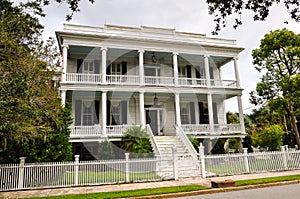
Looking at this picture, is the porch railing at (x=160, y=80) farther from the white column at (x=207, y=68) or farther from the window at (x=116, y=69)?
the white column at (x=207, y=68)

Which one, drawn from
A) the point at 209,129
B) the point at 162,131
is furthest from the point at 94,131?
the point at 209,129

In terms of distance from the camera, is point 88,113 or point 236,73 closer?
point 88,113

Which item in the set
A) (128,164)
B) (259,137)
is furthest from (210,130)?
(128,164)

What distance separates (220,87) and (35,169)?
13.5 m

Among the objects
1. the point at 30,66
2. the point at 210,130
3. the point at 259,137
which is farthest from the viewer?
the point at 259,137

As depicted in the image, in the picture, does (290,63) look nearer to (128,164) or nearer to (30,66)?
(128,164)

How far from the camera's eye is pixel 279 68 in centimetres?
1594

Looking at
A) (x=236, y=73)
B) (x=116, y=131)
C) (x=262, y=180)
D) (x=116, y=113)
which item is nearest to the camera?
(x=262, y=180)

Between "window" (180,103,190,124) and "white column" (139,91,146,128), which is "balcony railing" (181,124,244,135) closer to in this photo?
"window" (180,103,190,124)

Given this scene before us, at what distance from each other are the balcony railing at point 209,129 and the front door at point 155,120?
2.00 meters

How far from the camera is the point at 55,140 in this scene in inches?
408

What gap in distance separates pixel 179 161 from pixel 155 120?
6090 millimetres

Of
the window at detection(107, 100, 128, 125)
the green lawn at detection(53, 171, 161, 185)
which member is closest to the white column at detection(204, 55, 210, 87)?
the window at detection(107, 100, 128, 125)

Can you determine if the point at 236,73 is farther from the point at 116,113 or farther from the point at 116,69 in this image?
the point at 116,113
